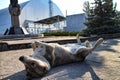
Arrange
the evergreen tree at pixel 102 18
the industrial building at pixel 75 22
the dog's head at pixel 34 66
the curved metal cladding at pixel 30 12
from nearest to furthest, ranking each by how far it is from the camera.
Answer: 1. the dog's head at pixel 34 66
2. the evergreen tree at pixel 102 18
3. the industrial building at pixel 75 22
4. the curved metal cladding at pixel 30 12

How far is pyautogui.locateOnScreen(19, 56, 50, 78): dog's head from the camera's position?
3.10 metres

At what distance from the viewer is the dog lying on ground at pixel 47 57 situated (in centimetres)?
314

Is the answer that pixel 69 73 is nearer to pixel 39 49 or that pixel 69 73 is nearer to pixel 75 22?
pixel 39 49

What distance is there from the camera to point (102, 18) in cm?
1583

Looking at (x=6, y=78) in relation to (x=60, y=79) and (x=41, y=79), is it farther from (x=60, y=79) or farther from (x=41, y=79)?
(x=60, y=79)

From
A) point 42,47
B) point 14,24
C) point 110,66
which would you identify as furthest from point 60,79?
point 14,24

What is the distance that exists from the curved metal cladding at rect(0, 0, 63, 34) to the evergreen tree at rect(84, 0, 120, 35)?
33.3 metres

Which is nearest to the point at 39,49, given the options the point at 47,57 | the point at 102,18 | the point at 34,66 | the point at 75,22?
the point at 47,57

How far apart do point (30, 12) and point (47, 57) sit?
51108 mm

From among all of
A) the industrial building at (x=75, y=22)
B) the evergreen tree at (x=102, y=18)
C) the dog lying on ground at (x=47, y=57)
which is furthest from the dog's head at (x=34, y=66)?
the industrial building at (x=75, y=22)

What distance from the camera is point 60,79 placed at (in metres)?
3.21

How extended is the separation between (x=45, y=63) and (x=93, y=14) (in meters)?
13.5

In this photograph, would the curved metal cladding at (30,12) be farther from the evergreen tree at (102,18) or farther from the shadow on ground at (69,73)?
the shadow on ground at (69,73)

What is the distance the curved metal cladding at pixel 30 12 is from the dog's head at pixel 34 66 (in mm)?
45163
